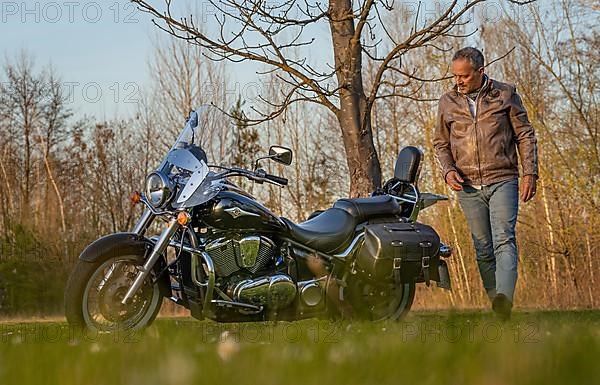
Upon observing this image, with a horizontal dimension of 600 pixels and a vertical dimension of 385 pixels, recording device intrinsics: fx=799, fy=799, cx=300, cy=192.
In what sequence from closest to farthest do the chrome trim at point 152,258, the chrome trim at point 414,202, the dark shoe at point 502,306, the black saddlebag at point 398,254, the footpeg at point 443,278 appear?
the chrome trim at point 152,258 < the dark shoe at point 502,306 < the black saddlebag at point 398,254 < the footpeg at point 443,278 < the chrome trim at point 414,202

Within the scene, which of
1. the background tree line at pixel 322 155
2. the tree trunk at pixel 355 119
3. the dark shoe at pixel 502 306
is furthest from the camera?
the background tree line at pixel 322 155

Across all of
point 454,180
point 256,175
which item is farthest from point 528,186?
point 256,175

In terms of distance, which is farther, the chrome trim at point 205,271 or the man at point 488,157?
the man at point 488,157

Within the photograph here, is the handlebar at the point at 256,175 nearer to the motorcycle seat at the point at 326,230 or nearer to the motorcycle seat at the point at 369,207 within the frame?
the motorcycle seat at the point at 326,230

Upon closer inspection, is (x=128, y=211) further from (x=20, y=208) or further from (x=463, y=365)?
(x=463, y=365)

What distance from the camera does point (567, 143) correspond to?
17.5 metres

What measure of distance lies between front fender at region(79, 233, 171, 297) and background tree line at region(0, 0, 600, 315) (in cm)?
324

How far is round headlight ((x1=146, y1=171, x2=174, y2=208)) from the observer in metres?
5.33

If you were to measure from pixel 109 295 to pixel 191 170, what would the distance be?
102 cm

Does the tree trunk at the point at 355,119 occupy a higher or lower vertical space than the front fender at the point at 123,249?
higher

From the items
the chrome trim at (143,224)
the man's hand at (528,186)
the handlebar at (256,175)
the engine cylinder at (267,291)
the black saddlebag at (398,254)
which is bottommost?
the engine cylinder at (267,291)

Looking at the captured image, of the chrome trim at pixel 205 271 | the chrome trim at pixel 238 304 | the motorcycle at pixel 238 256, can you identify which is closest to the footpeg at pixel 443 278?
the motorcycle at pixel 238 256

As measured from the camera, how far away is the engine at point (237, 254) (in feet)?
17.9

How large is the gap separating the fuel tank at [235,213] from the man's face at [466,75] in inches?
66.3
